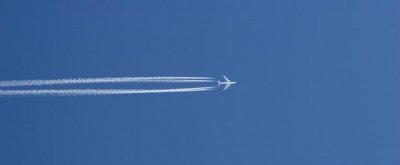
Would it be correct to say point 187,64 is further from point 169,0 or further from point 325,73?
point 325,73

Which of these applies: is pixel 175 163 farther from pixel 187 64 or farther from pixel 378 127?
pixel 378 127

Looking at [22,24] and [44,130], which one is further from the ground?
[22,24]

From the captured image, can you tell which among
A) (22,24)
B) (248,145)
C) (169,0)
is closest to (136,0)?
(169,0)

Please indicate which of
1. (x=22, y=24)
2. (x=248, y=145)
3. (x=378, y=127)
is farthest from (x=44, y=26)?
(x=378, y=127)

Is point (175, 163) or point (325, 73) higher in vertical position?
point (325, 73)

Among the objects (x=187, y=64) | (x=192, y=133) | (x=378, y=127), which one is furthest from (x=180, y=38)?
(x=378, y=127)

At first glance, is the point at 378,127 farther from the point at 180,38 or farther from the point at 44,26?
the point at 44,26

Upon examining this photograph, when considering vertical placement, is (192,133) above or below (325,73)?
below
